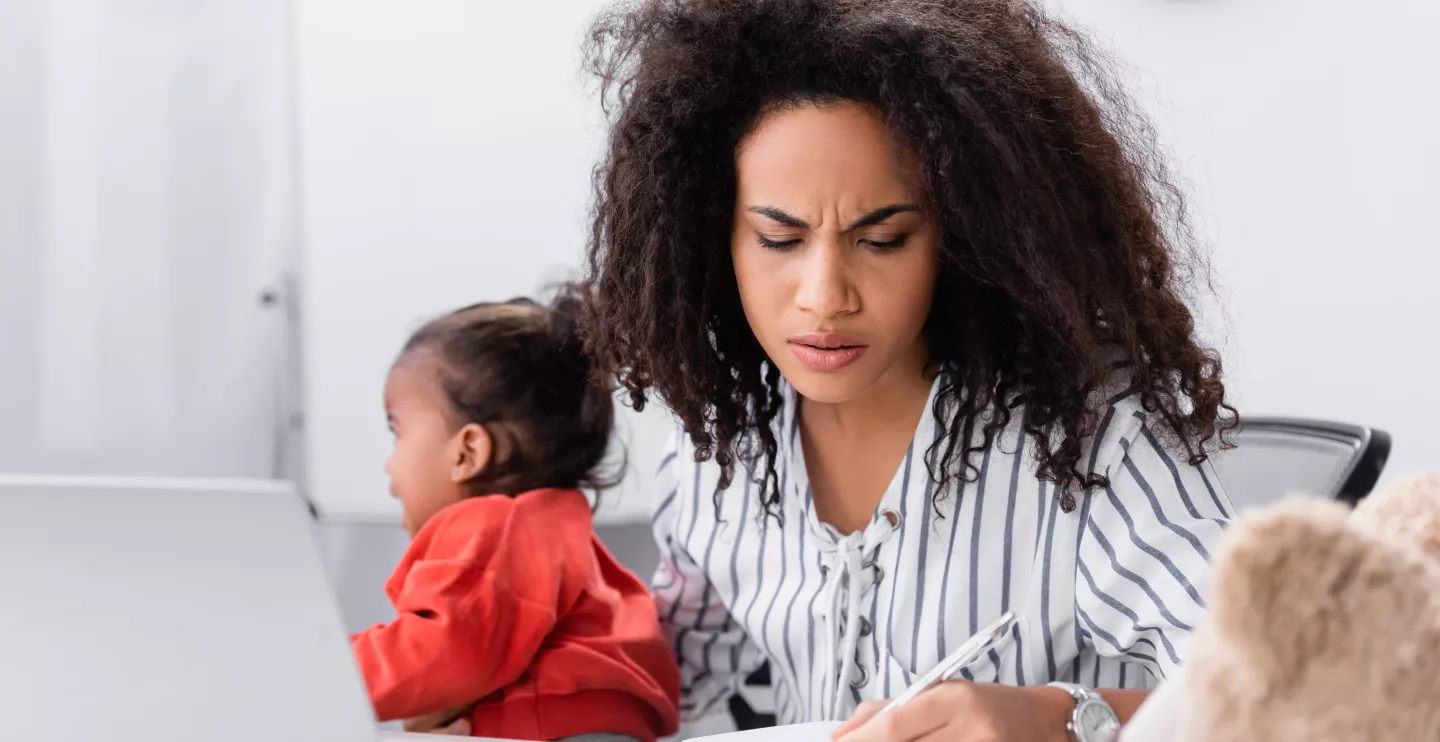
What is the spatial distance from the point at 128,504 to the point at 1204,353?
0.68m

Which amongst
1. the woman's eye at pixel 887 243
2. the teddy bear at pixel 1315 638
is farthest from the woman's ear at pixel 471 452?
the teddy bear at pixel 1315 638

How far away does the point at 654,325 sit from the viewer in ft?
3.15

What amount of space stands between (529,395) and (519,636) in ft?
0.90

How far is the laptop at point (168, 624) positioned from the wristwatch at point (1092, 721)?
0.42 metres

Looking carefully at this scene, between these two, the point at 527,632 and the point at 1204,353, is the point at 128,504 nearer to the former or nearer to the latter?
the point at 527,632

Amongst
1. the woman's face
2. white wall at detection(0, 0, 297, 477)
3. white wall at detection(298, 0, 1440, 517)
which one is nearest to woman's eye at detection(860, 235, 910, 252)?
the woman's face

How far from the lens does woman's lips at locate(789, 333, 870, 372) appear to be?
2.73ft

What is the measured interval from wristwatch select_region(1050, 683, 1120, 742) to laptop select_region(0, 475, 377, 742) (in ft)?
1.39

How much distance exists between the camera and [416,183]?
2.03 m

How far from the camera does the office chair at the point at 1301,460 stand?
3.19 ft

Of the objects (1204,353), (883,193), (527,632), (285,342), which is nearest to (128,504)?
(527,632)

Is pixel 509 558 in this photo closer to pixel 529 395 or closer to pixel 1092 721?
pixel 529 395

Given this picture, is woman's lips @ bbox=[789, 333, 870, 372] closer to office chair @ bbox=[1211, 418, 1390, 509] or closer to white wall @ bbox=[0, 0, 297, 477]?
office chair @ bbox=[1211, 418, 1390, 509]

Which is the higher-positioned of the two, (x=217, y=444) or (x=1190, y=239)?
(x=1190, y=239)
